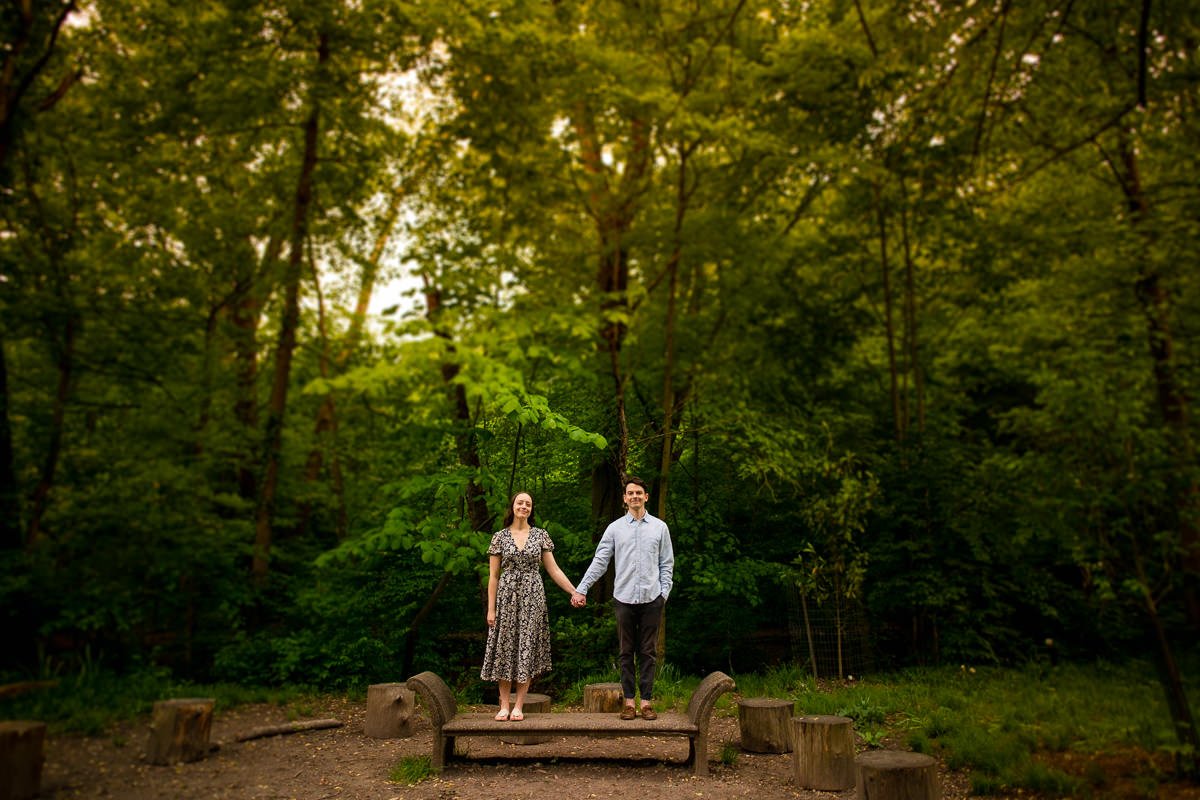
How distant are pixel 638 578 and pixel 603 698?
179 centimetres

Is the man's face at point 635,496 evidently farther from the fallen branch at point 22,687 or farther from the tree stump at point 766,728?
the fallen branch at point 22,687

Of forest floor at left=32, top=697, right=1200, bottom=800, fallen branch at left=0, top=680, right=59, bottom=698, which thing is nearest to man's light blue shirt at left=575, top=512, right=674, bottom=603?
forest floor at left=32, top=697, right=1200, bottom=800

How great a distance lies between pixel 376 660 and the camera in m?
9.37

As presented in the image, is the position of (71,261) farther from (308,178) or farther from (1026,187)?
(1026,187)

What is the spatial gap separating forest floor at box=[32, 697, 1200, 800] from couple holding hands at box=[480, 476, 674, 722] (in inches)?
20.2

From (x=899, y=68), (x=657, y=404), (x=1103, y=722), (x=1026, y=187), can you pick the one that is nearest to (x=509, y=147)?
(x=657, y=404)

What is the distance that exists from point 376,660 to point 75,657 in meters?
3.60

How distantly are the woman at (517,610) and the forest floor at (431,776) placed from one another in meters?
0.58

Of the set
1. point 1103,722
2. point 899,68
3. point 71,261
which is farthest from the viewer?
point 71,261

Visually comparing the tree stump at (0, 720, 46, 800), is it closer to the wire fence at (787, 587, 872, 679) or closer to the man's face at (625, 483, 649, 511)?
the man's face at (625, 483, 649, 511)

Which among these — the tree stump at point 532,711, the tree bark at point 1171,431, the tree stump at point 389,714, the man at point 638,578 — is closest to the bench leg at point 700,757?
the man at point 638,578

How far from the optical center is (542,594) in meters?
5.85

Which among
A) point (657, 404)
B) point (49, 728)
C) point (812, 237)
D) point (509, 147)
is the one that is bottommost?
point (49, 728)

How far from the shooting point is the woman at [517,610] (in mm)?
5707
